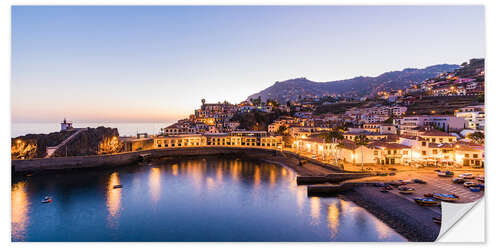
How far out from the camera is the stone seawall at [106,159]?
989 inches

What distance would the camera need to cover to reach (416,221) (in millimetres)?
10664

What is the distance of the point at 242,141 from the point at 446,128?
95.9ft

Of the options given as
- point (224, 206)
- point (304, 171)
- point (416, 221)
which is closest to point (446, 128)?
point (304, 171)

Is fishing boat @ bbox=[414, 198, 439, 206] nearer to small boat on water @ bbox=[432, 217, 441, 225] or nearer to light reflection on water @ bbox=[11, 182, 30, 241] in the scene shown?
small boat on water @ bbox=[432, 217, 441, 225]

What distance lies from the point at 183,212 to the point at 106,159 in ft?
66.9

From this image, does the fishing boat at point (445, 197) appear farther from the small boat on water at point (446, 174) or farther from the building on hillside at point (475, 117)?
the building on hillside at point (475, 117)

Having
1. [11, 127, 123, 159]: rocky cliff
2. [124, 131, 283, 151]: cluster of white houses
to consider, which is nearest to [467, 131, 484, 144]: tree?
[124, 131, 283, 151]: cluster of white houses

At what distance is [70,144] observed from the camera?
30375 mm

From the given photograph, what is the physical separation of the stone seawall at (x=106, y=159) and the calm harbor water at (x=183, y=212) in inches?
121

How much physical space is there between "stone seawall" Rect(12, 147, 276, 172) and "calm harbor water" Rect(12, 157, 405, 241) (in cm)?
306

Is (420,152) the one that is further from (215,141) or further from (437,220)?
(215,141)

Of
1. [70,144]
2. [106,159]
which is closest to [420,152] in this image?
[106,159]

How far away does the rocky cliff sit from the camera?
2684cm
